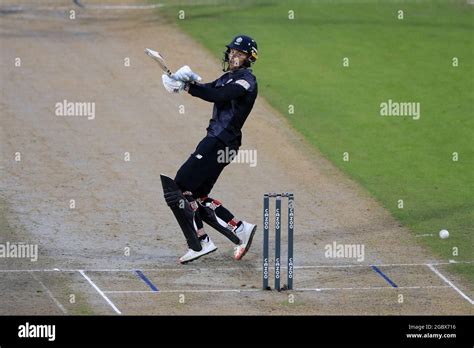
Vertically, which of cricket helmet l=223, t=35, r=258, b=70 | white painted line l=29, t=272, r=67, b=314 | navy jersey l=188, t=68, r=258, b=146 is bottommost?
white painted line l=29, t=272, r=67, b=314

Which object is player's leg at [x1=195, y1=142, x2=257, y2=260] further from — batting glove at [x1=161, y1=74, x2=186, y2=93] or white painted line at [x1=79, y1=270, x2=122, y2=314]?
white painted line at [x1=79, y1=270, x2=122, y2=314]

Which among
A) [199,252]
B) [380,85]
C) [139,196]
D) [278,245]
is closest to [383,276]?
[278,245]

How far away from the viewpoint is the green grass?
2081 centimetres

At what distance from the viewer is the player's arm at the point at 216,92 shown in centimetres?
1608

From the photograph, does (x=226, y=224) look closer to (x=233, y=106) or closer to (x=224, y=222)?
(x=224, y=222)

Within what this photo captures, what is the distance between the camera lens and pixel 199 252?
16766mm

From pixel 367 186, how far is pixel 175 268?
5.56 meters

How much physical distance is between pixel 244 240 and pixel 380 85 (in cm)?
1089

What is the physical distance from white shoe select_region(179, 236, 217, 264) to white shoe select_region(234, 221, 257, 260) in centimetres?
34

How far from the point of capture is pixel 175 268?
54.4ft

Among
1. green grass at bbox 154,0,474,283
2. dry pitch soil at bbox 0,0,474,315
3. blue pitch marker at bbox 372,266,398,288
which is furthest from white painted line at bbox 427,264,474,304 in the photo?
blue pitch marker at bbox 372,266,398,288

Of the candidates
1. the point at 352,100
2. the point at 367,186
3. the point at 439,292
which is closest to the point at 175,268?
the point at 439,292

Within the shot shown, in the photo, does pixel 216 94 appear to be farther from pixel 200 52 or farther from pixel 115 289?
pixel 200 52

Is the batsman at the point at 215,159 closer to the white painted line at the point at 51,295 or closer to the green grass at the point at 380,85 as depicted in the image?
the white painted line at the point at 51,295
